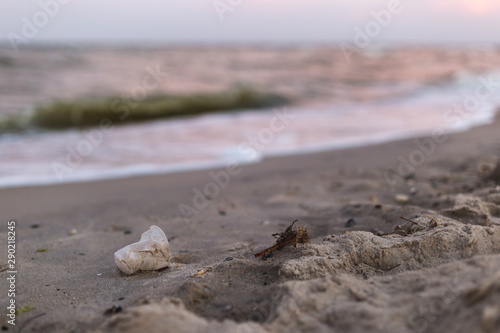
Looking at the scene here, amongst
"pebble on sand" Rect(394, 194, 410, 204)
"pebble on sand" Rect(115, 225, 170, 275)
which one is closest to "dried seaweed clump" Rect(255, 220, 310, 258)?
"pebble on sand" Rect(115, 225, 170, 275)

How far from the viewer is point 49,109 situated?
10273 millimetres

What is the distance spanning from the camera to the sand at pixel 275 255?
1.59 metres

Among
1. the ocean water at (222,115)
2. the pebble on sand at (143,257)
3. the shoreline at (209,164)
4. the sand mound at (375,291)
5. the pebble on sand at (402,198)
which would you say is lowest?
the sand mound at (375,291)

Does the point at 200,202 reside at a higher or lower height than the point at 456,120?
lower

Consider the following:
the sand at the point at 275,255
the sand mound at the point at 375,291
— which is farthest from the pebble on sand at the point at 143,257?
the sand mound at the point at 375,291

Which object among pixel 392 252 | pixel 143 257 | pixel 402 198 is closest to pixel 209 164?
pixel 402 198

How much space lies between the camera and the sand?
159 centimetres

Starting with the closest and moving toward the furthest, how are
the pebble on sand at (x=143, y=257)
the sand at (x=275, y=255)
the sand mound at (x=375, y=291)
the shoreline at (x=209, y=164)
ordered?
the sand mound at (x=375, y=291)
the sand at (x=275, y=255)
the pebble on sand at (x=143, y=257)
the shoreline at (x=209, y=164)

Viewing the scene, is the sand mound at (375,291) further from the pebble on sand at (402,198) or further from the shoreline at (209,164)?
the shoreline at (209,164)

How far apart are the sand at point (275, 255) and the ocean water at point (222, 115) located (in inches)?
45.7

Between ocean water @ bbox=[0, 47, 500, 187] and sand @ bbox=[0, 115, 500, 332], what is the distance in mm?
1161

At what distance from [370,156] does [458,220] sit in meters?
3.03

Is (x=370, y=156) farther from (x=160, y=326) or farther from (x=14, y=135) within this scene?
(x=14, y=135)

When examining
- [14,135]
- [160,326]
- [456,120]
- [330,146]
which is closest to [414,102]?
[456,120]
